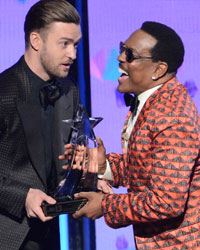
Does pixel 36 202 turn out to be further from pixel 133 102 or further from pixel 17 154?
pixel 133 102

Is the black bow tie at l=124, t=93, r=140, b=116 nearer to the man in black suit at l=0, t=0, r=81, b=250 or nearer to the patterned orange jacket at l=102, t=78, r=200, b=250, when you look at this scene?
the patterned orange jacket at l=102, t=78, r=200, b=250

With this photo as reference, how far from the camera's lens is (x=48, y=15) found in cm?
219

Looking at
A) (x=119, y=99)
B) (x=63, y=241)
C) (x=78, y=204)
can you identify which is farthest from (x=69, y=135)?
(x=63, y=241)

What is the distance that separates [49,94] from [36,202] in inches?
20.8

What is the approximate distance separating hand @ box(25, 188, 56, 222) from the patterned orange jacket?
9.3 inches

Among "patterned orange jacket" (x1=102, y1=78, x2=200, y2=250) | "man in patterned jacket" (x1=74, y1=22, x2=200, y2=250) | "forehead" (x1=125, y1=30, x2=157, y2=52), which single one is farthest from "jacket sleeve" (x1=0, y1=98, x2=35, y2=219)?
"forehead" (x1=125, y1=30, x2=157, y2=52)

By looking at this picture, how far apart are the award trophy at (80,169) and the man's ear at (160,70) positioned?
301 millimetres

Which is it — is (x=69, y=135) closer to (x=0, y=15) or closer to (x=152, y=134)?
(x=152, y=134)

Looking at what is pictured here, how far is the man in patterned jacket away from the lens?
179 cm

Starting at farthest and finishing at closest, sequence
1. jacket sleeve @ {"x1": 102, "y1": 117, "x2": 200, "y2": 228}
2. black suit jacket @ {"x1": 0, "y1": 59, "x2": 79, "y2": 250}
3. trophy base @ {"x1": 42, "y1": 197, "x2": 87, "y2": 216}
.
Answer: black suit jacket @ {"x1": 0, "y1": 59, "x2": 79, "y2": 250}, trophy base @ {"x1": 42, "y1": 197, "x2": 87, "y2": 216}, jacket sleeve @ {"x1": 102, "y1": 117, "x2": 200, "y2": 228}

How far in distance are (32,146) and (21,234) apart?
39 cm

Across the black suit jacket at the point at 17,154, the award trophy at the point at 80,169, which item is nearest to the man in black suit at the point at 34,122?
the black suit jacket at the point at 17,154

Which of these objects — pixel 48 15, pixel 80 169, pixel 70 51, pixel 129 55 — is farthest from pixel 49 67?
pixel 80 169

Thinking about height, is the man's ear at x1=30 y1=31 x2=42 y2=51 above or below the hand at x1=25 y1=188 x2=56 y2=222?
above
